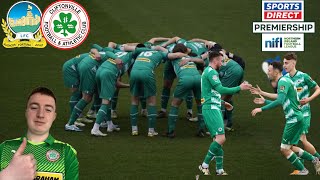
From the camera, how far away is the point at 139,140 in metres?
13.6

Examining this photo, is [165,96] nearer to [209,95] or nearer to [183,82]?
[183,82]

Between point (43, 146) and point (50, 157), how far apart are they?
10 cm

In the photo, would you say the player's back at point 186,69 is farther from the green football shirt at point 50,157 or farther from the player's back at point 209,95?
the green football shirt at point 50,157

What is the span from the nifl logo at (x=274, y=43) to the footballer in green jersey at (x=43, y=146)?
13163 mm

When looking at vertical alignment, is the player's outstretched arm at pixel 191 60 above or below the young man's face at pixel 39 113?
below

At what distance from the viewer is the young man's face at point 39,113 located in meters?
4.93

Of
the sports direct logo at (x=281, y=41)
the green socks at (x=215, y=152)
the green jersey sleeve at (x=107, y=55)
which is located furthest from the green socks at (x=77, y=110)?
the sports direct logo at (x=281, y=41)

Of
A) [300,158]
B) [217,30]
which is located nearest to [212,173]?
[300,158]

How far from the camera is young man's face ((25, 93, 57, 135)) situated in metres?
4.93

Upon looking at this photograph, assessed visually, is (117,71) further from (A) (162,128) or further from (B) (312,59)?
(B) (312,59)

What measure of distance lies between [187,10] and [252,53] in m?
4.94

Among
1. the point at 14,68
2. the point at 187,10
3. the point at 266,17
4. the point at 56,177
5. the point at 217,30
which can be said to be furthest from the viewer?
the point at 187,10

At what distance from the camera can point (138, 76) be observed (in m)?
13.5

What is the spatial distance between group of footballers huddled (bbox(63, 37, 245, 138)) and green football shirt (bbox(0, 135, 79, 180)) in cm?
810
